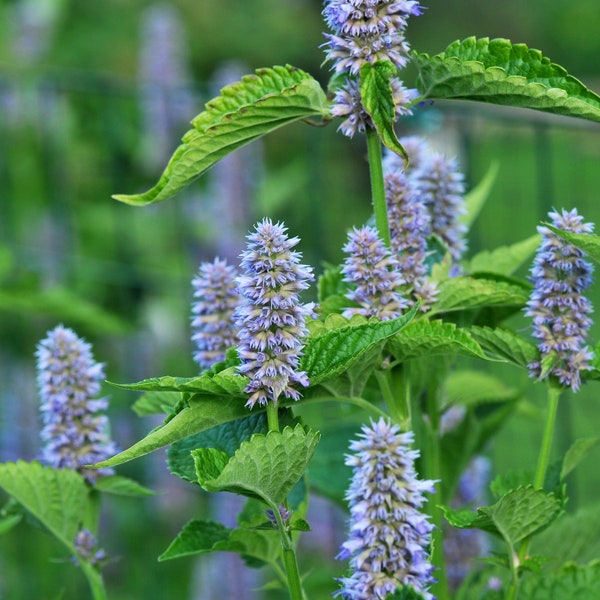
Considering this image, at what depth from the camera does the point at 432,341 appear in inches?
41.4

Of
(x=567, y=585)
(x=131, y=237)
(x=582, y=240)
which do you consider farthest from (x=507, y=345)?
(x=131, y=237)

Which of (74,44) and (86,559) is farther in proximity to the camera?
Answer: (74,44)

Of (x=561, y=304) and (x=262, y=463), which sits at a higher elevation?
(x=561, y=304)

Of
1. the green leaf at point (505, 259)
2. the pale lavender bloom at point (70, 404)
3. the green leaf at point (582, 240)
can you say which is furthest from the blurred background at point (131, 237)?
the green leaf at point (582, 240)

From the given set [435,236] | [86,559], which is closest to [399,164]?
[435,236]

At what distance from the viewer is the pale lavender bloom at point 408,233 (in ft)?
3.87

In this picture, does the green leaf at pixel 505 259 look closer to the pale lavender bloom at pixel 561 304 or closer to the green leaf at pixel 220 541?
the pale lavender bloom at pixel 561 304

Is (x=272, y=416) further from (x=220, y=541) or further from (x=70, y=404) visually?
(x=70, y=404)

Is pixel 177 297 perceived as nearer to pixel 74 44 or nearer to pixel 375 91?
Answer: pixel 375 91

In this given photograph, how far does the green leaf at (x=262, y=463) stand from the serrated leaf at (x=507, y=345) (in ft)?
0.83

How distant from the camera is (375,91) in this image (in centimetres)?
105

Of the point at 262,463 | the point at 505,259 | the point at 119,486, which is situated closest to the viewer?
the point at 262,463

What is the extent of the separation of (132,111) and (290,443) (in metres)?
4.53

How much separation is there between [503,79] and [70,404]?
59 centimetres
